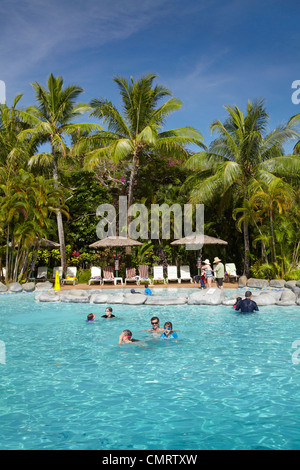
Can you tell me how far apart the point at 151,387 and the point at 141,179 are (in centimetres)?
1960

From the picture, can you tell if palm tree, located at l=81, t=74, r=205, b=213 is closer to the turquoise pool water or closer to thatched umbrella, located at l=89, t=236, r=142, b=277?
thatched umbrella, located at l=89, t=236, r=142, b=277

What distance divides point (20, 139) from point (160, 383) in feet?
57.2

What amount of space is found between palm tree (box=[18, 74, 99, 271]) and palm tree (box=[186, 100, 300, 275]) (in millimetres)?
6556

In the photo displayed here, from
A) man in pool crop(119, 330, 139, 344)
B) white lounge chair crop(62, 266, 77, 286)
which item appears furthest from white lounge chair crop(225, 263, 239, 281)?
man in pool crop(119, 330, 139, 344)

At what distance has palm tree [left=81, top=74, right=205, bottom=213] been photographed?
21.4 m

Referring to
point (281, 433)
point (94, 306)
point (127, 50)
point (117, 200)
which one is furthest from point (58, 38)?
point (117, 200)

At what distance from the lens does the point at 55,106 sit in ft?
71.7

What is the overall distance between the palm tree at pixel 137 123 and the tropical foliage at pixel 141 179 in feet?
0.17

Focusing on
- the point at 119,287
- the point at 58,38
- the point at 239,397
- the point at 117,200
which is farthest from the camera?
the point at 117,200

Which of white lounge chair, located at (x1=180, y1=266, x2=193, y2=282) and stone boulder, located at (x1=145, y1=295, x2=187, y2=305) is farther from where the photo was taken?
white lounge chair, located at (x1=180, y1=266, x2=193, y2=282)

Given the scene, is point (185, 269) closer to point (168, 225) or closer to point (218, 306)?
point (168, 225)

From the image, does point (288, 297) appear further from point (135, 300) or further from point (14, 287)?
point (14, 287)

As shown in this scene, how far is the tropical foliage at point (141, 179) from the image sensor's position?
18.6 m

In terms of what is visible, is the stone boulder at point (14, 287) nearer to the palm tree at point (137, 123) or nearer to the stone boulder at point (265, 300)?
the palm tree at point (137, 123)
